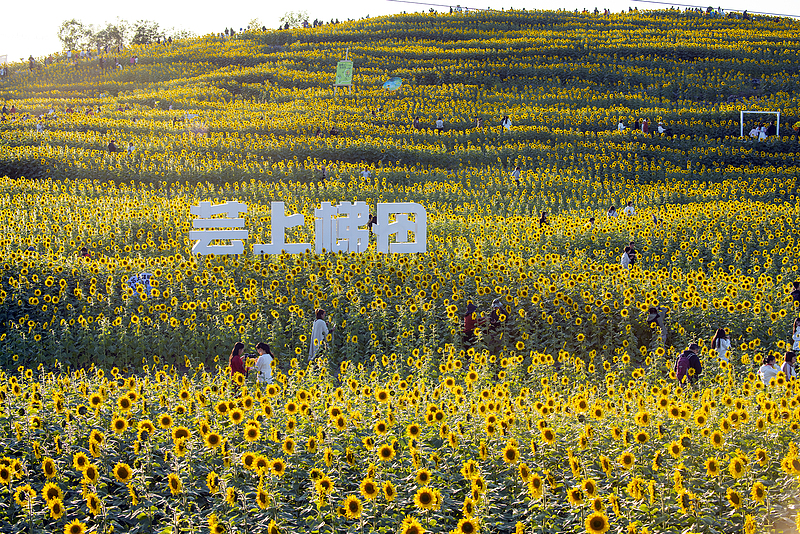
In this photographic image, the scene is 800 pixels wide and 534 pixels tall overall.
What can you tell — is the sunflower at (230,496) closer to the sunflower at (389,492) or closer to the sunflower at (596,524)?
the sunflower at (389,492)

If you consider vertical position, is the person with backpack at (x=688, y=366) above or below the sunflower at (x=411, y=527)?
above

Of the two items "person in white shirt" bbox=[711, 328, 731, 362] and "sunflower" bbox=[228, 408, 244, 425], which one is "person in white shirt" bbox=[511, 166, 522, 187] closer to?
"person in white shirt" bbox=[711, 328, 731, 362]

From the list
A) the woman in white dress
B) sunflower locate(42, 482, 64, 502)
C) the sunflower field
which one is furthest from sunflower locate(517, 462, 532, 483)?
the woman in white dress

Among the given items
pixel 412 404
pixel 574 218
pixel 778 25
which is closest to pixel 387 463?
pixel 412 404

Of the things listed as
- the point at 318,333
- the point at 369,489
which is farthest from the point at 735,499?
the point at 318,333

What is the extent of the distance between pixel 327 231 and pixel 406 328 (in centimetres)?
500

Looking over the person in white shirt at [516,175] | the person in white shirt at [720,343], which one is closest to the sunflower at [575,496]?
the person in white shirt at [720,343]

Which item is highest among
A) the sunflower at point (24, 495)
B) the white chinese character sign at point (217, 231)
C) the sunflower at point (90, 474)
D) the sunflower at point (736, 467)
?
the white chinese character sign at point (217, 231)

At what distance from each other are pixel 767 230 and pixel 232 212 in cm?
1465

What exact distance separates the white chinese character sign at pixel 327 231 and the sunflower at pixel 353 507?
37.2ft

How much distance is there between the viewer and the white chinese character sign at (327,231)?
16.4 meters

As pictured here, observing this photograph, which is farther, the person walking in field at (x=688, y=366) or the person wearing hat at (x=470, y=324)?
the person wearing hat at (x=470, y=324)

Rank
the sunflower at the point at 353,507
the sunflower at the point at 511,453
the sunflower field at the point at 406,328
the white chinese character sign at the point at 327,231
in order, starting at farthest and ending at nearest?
the white chinese character sign at the point at 327,231 → the sunflower at the point at 511,453 → the sunflower field at the point at 406,328 → the sunflower at the point at 353,507

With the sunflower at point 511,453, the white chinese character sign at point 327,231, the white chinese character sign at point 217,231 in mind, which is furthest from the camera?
the white chinese character sign at point 327,231
